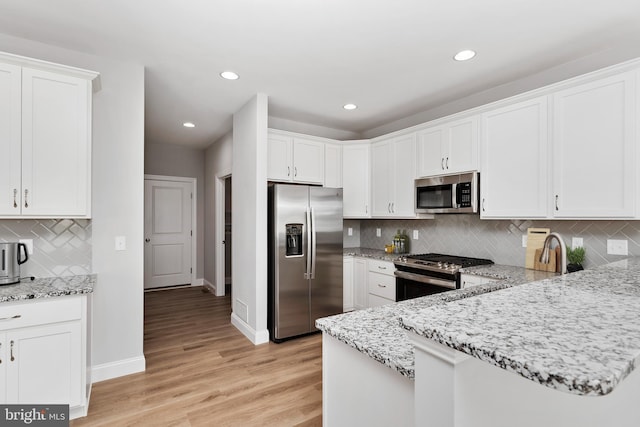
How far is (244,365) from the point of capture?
2912 mm

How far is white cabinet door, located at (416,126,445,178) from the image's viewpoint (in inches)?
137

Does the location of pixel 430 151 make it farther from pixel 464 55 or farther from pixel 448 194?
pixel 464 55

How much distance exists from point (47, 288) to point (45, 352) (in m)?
0.39

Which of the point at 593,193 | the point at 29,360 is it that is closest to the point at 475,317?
the point at 593,193

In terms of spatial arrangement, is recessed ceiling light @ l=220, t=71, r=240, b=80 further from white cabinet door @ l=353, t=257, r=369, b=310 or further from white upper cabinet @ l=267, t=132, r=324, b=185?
white cabinet door @ l=353, t=257, r=369, b=310

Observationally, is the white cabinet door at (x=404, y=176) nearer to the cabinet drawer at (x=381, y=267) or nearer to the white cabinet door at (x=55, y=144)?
the cabinet drawer at (x=381, y=267)

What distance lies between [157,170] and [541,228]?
5.73m

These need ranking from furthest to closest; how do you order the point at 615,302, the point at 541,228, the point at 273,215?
the point at 273,215
the point at 541,228
the point at 615,302

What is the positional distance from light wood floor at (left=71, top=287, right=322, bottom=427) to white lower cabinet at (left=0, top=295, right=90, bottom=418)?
0.26 meters

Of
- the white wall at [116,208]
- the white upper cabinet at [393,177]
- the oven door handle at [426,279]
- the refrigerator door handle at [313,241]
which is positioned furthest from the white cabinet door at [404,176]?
the white wall at [116,208]

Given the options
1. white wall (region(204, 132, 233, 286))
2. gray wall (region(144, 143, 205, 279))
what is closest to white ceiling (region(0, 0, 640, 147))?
white wall (region(204, 132, 233, 286))

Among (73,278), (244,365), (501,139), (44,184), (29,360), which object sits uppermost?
(501,139)

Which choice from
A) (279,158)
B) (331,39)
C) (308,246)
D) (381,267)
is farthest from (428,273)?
(331,39)

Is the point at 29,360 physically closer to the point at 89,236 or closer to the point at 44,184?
the point at 89,236
